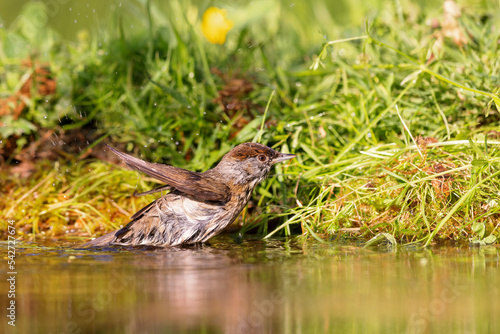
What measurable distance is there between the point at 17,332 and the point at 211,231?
2.37m

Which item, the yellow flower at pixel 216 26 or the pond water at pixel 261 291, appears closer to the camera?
the pond water at pixel 261 291

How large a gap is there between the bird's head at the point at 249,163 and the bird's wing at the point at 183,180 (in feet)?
0.66

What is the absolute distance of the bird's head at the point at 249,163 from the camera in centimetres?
515

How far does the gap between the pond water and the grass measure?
1.98 feet

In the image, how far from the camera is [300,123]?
5918 mm

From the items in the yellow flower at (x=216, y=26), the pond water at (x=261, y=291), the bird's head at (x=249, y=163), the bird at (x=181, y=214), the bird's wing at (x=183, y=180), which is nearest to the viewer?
the pond water at (x=261, y=291)

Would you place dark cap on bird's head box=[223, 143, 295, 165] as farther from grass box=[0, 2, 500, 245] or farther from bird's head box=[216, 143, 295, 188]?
grass box=[0, 2, 500, 245]

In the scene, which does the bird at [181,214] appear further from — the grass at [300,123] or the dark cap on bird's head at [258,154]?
the grass at [300,123]

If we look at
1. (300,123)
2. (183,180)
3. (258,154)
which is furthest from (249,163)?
(300,123)

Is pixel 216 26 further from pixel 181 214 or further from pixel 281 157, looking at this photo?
pixel 181 214

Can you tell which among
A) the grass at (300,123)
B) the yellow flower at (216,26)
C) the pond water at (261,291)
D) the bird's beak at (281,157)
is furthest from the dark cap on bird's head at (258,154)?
the yellow flower at (216,26)

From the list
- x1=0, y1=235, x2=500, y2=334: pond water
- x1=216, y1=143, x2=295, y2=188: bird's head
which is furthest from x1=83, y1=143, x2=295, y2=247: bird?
x1=0, y1=235, x2=500, y2=334: pond water

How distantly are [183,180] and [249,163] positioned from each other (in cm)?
64

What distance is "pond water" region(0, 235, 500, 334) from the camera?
8.68 ft
